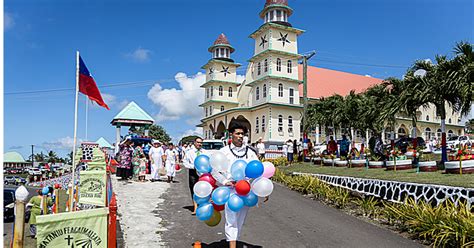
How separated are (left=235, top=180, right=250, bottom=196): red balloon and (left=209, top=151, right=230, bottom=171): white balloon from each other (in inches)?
15.3

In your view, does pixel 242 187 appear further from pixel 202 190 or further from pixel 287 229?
pixel 287 229

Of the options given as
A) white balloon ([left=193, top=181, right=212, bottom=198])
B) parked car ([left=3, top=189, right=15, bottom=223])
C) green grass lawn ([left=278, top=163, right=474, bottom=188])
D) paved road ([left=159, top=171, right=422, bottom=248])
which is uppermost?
white balloon ([left=193, top=181, right=212, bottom=198])

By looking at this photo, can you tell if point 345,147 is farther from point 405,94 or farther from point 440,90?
point 440,90

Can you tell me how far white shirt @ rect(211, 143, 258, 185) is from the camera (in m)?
5.72

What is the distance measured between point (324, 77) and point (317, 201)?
39086 millimetres

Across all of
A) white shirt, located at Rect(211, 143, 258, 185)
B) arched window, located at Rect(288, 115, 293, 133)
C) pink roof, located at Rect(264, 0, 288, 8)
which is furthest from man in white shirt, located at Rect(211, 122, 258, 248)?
pink roof, located at Rect(264, 0, 288, 8)

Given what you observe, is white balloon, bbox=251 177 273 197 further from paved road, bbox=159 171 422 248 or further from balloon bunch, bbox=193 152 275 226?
paved road, bbox=159 171 422 248

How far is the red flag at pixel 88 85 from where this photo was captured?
7527 millimetres

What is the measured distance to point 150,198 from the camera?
11914mm

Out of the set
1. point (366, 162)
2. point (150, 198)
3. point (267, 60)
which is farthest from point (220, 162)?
point (267, 60)

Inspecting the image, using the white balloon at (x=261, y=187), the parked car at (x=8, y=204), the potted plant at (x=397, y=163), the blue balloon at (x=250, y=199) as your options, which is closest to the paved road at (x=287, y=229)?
the blue balloon at (x=250, y=199)

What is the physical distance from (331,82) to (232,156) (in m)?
45.2

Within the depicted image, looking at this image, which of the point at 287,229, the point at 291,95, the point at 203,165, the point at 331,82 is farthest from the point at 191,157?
the point at 331,82

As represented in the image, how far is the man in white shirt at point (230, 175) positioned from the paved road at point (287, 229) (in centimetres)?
122
